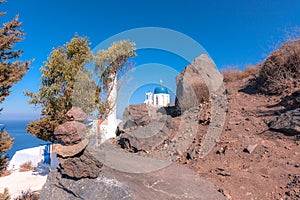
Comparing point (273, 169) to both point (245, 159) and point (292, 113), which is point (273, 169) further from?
point (292, 113)

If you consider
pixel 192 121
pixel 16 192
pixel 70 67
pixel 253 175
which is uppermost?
pixel 70 67

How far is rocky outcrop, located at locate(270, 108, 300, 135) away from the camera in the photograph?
13.4ft

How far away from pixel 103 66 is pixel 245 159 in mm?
4787

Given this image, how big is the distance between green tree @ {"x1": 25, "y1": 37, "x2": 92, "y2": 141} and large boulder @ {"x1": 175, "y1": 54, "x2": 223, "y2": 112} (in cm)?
365

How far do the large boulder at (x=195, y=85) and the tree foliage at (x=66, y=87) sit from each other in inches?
109

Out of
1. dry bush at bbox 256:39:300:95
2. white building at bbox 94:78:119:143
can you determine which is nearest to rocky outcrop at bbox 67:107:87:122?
white building at bbox 94:78:119:143

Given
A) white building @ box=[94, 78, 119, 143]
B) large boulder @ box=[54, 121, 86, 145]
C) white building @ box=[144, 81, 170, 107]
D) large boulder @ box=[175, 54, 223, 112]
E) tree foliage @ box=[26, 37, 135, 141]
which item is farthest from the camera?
white building @ box=[144, 81, 170, 107]

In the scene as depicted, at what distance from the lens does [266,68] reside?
723 cm

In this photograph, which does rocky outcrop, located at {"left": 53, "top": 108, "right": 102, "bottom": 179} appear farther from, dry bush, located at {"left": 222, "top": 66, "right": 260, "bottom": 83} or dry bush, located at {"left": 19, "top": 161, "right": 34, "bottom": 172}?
dry bush, located at {"left": 222, "top": 66, "right": 260, "bottom": 83}

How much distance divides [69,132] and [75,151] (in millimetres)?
314

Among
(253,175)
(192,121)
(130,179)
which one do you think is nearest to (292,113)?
(253,175)

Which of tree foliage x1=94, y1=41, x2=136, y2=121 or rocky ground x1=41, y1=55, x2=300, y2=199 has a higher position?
tree foliage x1=94, y1=41, x2=136, y2=121

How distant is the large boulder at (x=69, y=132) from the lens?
8.03 ft

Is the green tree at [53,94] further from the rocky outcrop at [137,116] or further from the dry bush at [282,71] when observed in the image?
the dry bush at [282,71]
